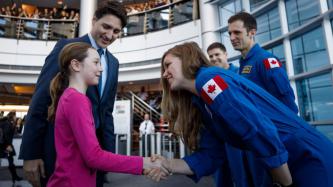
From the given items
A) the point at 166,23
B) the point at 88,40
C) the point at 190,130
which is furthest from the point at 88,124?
the point at 166,23

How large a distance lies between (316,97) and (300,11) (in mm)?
1694

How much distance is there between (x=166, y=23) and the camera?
10414 mm

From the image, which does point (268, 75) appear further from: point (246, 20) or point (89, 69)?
point (89, 69)

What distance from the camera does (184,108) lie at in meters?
1.13

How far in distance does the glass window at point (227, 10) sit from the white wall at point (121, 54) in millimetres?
2910

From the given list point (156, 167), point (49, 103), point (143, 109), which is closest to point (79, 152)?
point (156, 167)

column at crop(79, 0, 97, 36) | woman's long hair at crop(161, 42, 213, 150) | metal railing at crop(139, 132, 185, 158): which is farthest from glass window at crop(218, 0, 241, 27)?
woman's long hair at crop(161, 42, 213, 150)

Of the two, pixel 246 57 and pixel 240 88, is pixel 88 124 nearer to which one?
pixel 240 88

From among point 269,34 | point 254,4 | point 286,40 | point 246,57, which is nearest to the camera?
point 246,57

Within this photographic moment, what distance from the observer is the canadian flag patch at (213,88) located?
77 centimetres

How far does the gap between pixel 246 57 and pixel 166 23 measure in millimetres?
8835

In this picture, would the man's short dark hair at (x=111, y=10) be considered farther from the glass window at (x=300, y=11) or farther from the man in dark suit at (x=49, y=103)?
the glass window at (x=300, y=11)

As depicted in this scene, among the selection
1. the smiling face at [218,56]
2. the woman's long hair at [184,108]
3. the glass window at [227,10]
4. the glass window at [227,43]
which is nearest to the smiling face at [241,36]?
the smiling face at [218,56]

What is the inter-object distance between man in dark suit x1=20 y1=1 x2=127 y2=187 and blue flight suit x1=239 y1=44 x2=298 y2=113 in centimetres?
101
